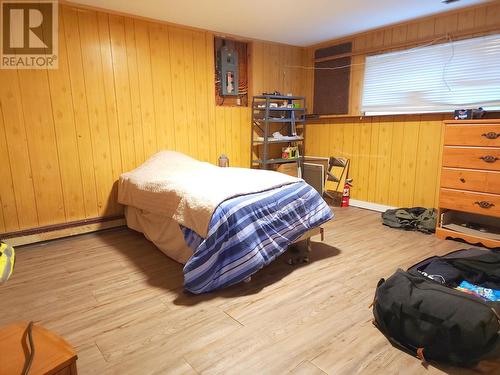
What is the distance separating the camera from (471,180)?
2881 mm

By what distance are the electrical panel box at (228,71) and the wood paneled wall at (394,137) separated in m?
1.35

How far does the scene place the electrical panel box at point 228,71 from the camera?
411 cm

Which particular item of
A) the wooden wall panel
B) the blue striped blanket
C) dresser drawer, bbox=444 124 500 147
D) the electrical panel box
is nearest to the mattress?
the blue striped blanket

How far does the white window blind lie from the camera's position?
315cm

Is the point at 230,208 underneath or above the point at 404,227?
above

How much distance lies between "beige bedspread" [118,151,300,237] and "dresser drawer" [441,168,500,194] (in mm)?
1478

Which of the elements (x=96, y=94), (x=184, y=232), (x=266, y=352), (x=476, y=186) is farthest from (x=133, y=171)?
(x=476, y=186)

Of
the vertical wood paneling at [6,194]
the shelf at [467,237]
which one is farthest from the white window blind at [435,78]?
the vertical wood paneling at [6,194]

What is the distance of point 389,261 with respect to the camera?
8.66 feet

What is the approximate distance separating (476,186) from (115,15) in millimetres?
3810

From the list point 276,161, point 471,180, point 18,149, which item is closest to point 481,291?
point 471,180

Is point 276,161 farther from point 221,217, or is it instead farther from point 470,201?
point 221,217

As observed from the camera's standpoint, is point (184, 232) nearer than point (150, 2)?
Yes

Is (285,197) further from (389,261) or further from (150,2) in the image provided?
(150,2)
